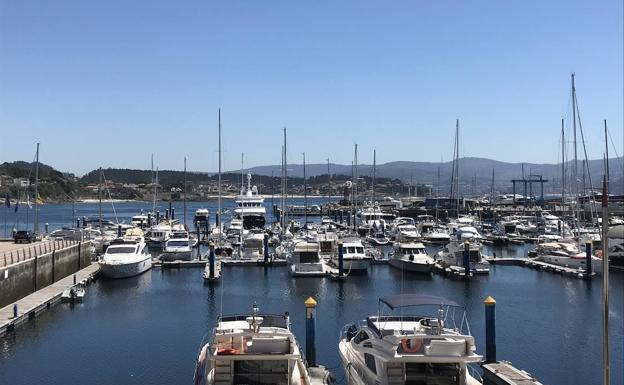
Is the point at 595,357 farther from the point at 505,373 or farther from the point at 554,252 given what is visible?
the point at 554,252

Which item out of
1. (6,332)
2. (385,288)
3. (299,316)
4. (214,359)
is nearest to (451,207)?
(385,288)

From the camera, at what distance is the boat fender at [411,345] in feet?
Result: 56.4

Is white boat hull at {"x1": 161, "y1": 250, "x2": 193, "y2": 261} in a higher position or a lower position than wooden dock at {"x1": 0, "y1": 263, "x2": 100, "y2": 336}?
higher

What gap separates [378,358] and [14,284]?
24.8 m

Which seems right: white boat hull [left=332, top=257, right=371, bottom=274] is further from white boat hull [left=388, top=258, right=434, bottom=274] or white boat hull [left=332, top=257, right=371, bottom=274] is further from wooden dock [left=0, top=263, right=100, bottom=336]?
wooden dock [left=0, top=263, right=100, bottom=336]

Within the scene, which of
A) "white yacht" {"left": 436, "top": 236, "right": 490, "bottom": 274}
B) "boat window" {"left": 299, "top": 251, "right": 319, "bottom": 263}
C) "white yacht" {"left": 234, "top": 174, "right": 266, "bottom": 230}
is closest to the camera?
"boat window" {"left": 299, "top": 251, "right": 319, "bottom": 263}

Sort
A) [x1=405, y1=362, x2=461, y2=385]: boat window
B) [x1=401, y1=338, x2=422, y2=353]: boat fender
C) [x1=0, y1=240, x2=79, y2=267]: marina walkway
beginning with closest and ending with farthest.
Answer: [x1=401, y1=338, x2=422, y2=353]: boat fender < [x1=405, y1=362, x2=461, y2=385]: boat window < [x1=0, y1=240, x2=79, y2=267]: marina walkway

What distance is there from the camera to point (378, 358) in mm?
18047

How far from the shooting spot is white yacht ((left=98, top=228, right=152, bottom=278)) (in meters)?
47.1

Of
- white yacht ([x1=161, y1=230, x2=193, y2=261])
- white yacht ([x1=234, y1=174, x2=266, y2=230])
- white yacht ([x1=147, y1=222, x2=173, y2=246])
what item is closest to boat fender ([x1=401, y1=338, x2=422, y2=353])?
white yacht ([x1=161, y1=230, x2=193, y2=261])

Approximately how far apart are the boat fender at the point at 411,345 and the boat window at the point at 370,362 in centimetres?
162

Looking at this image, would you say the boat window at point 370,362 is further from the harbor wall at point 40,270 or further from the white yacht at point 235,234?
the white yacht at point 235,234

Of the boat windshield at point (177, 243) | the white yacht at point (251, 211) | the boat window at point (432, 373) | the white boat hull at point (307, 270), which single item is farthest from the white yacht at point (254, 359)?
the white yacht at point (251, 211)

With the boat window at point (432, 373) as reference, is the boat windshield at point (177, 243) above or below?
above
